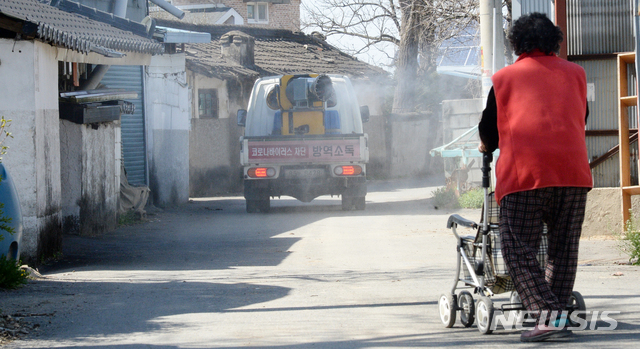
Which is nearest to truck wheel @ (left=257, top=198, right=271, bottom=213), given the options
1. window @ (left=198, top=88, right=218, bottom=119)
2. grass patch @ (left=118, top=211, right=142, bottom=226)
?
grass patch @ (left=118, top=211, right=142, bottom=226)

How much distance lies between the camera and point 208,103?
22.8 m

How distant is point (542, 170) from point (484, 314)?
0.90 metres

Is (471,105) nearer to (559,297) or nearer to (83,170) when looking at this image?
(83,170)

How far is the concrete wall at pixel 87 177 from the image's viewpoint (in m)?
10.5

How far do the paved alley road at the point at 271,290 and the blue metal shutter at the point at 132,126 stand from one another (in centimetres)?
Result: 341

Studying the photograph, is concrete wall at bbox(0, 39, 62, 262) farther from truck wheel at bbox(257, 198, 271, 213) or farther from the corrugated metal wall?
truck wheel at bbox(257, 198, 271, 213)

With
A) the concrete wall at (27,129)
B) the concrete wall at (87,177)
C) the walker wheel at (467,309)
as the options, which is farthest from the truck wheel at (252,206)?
the walker wheel at (467,309)

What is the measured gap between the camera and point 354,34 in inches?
1159

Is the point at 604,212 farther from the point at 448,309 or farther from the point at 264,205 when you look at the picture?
the point at 264,205

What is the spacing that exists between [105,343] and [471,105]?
45.3 feet

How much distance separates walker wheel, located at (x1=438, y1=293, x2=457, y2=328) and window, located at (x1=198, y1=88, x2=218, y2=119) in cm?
1840

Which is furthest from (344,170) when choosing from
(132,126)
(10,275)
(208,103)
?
(208,103)

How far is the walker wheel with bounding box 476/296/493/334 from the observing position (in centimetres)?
435

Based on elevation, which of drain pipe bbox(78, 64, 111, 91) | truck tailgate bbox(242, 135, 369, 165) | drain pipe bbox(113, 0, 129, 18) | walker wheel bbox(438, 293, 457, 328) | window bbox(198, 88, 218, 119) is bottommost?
walker wheel bbox(438, 293, 457, 328)
